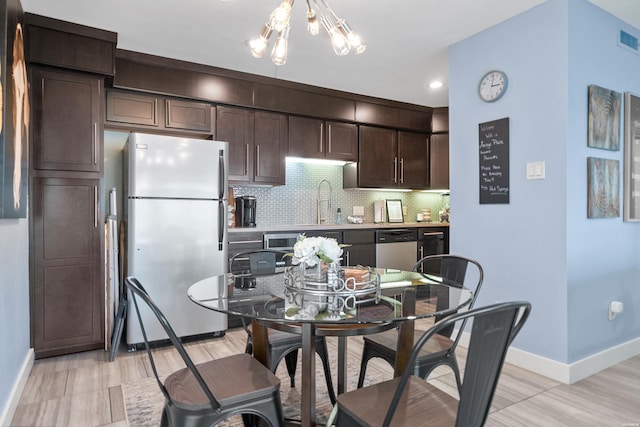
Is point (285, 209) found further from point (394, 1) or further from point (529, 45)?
point (529, 45)

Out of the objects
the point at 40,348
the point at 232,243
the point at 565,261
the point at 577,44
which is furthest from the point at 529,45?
the point at 40,348

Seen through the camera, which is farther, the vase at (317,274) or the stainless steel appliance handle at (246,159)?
the stainless steel appliance handle at (246,159)

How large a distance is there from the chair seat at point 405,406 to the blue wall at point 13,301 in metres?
1.74

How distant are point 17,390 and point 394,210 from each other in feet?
14.2

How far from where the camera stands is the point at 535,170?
2588mm

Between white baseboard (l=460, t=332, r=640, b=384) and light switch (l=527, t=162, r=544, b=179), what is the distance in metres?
1.22

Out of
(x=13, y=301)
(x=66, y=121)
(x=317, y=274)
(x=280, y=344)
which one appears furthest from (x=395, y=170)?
(x=13, y=301)

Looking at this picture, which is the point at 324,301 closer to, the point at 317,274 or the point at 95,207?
the point at 317,274

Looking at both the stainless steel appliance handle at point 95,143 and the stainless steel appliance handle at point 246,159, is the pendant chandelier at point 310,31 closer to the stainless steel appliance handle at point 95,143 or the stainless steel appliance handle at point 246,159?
the stainless steel appliance handle at point 95,143

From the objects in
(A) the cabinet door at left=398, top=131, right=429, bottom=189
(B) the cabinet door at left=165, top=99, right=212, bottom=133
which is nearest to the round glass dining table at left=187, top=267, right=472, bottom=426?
(B) the cabinet door at left=165, top=99, right=212, bottom=133

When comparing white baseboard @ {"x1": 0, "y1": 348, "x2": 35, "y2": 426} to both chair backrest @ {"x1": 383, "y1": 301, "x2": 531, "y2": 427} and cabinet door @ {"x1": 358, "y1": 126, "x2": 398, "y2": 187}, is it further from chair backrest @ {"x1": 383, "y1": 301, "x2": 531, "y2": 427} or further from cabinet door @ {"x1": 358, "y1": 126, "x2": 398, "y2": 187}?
cabinet door @ {"x1": 358, "y1": 126, "x2": 398, "y2": 187}

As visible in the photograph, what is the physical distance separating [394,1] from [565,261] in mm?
2019

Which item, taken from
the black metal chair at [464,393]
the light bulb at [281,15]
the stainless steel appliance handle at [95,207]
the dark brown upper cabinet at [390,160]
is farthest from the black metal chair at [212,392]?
the dark brown upper cabinet at [390,160]

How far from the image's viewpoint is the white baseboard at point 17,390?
6.19 ft
